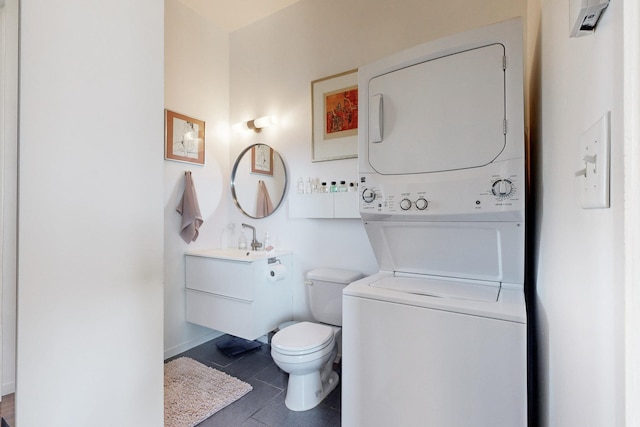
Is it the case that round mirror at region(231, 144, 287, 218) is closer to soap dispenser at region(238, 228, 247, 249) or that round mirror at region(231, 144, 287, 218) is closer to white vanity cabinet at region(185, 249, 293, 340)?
soap dispenser at region(238, 228, 247, 249)

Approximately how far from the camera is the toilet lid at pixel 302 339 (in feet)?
5.77

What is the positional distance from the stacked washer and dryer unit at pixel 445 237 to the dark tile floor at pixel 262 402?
20.4 inches

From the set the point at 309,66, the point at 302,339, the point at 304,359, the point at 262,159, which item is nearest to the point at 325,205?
the point at 262,159

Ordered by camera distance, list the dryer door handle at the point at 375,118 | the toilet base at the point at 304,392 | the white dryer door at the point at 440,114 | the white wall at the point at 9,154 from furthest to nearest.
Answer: the toilet base at the point at 304,392
the dryer door handle at the point at 375,118
the white dryer door at the point at 440,114
the white wall at the point at 9,154

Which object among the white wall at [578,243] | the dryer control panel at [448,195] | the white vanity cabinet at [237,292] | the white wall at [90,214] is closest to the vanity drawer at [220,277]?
the white vanity cabinet at [237,292]

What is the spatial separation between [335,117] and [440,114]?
1172mm

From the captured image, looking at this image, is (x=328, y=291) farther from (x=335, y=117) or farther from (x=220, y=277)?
(x=335, y=117)

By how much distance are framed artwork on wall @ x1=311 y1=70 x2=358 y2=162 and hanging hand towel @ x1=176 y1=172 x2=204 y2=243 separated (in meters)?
1.10

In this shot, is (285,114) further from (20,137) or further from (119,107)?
(20,137)

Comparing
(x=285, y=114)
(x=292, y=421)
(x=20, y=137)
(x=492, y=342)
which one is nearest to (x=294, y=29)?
(x=285, y=114)

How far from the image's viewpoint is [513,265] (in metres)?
1.33

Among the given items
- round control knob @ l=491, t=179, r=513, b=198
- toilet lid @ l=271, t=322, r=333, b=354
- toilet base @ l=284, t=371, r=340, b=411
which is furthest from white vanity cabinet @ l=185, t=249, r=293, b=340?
round control knob @ l=491, t=179, r=513, b=198

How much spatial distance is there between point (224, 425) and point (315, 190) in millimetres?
1686

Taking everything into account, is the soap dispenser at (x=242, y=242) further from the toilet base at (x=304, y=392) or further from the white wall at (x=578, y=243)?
→ the white wall at (x=578, y=243)
